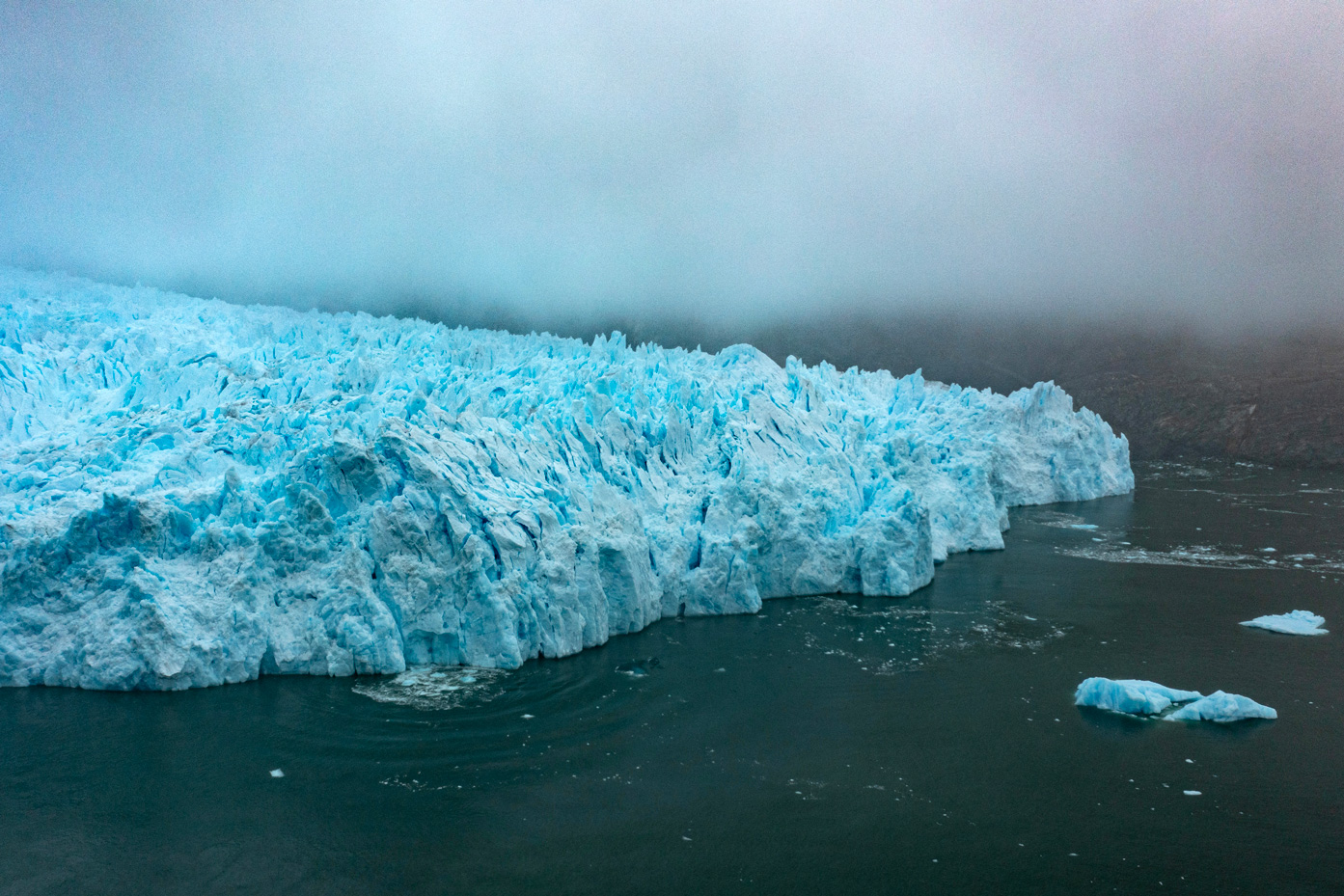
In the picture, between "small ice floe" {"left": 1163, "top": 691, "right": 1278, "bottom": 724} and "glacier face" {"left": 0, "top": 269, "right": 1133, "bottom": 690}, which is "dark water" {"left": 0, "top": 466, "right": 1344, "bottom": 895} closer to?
"small ice floe" {"left": 1163, "top": 691, "right": 1278, "bottom": 724}

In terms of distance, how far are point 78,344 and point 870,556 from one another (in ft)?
50.0

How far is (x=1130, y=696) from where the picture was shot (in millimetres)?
11578

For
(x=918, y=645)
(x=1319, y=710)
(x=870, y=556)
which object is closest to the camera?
(x=1319, y=710)

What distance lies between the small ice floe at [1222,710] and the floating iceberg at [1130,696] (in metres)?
0.22

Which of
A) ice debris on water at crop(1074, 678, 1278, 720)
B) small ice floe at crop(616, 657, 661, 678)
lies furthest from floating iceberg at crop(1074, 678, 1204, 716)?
small ice floe at crop(616, 657, 661, 678)

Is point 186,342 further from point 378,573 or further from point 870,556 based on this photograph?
point 870,556

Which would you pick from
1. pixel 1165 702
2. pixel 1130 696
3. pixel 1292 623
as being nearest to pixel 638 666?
pixel 1130 696

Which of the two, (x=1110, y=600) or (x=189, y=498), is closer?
(x=189, y=498)

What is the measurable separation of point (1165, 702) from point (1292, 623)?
210 inches

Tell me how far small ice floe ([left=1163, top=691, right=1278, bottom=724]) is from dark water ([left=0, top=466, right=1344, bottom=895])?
0.17 m

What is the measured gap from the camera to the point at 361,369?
728 inches

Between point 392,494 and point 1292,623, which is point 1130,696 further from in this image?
point 392,494

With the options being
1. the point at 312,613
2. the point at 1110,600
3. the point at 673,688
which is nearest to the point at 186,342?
the point at 312,613

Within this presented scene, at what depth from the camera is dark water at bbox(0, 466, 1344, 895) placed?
A: 26.8ft
